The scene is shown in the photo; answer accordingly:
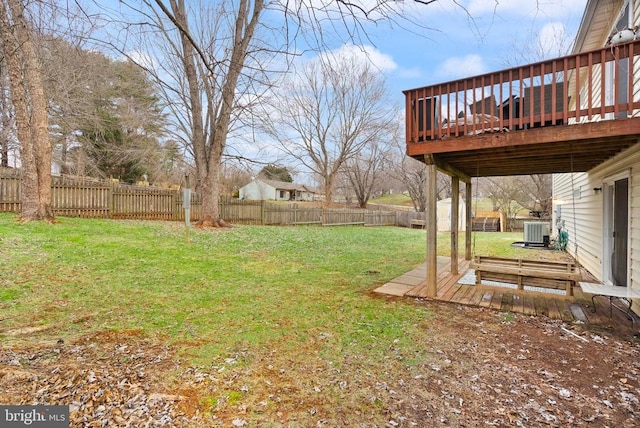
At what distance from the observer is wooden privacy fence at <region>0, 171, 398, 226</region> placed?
11.1 m

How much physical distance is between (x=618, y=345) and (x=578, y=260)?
6.47m

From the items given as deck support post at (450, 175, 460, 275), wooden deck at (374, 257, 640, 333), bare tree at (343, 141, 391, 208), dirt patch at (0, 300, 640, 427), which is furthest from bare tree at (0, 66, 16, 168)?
bare tree at (343, 141, 391, 208)

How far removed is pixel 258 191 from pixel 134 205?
35.6 metres

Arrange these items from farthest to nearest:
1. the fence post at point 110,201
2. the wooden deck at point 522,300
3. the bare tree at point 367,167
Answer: the bare tree at point 367,167, the fence post at point 110,201, the wooden deck at point 522,300

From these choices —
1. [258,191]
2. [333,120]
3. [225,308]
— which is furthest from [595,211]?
[258,191]

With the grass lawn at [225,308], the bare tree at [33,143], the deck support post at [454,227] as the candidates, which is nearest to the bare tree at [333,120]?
the bare tree at [33,143]

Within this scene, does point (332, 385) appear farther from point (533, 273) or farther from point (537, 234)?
point (537, 234)

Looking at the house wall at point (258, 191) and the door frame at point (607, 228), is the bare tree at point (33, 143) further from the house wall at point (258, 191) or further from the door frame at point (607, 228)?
the house wall at point (258, 191)

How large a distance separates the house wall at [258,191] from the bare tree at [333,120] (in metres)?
Result: 21.4

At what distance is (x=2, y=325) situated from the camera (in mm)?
3441

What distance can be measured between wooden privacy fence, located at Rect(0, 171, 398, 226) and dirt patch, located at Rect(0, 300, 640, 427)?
34.7 feet

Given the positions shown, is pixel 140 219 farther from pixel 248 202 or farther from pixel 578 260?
pixel 578 260

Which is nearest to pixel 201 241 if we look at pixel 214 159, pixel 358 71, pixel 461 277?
pixel 214 159

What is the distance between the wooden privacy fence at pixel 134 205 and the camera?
438 inches
